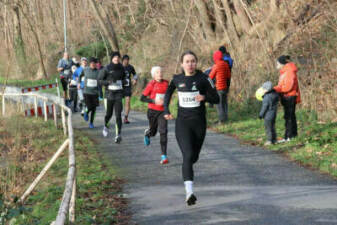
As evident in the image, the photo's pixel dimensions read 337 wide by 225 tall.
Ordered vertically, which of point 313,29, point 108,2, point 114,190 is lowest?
point 114,190

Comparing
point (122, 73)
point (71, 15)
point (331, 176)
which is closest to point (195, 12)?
point (122, 73)

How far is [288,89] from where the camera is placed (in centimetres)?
1052

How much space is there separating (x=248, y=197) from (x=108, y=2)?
87.7 feet

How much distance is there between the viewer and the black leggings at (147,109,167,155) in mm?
9336

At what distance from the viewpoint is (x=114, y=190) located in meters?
7.68

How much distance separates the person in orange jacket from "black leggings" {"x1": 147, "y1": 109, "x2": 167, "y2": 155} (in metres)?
2.67

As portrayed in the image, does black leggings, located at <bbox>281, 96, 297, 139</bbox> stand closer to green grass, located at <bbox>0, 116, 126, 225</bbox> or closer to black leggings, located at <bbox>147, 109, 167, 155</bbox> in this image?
black leggings, located at <bbox>147, 109, 167, 155</bbox>

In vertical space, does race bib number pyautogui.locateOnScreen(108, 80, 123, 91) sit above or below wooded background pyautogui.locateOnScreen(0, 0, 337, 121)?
below

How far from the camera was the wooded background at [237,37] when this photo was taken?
13.3 meters

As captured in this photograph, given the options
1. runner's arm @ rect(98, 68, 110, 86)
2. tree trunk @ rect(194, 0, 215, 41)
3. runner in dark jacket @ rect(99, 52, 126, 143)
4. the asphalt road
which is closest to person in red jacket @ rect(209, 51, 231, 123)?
the asphalt road

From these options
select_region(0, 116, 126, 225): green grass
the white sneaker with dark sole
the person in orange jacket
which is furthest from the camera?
the person in orange jacket

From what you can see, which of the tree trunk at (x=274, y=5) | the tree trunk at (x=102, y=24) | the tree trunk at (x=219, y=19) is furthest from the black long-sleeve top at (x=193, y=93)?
the tree trunk at (x=102, y=24)

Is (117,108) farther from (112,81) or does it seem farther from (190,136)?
(190,136)

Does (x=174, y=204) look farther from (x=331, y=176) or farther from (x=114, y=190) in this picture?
(x=331, y=176)
